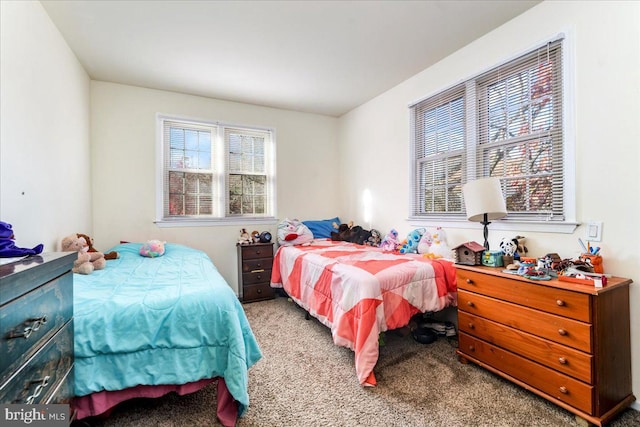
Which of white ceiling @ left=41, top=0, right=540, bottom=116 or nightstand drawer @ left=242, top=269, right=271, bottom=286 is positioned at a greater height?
white ceiling @ left=41, top=0, right=540, bottom=116

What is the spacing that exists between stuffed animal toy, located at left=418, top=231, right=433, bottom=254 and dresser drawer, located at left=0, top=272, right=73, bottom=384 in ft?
8.61

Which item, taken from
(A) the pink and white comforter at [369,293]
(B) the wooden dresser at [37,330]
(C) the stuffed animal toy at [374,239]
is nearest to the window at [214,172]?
(C) the stuffed animal toy at [374,239]

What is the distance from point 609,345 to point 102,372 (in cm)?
257

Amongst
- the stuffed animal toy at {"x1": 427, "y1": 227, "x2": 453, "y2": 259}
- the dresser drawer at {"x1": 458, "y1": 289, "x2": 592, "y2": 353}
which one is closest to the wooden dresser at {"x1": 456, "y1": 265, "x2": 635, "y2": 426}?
the dresser drawer at {"x1": 458, "y1": 289, "x2": 592, "y2": 353}

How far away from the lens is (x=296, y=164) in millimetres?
4309

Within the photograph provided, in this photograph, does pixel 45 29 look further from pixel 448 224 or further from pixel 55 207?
pixel 448 224

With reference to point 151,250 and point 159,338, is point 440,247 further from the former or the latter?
point 151,250

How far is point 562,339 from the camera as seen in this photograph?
156cm

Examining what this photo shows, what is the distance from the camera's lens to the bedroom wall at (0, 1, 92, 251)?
1688 millimetres

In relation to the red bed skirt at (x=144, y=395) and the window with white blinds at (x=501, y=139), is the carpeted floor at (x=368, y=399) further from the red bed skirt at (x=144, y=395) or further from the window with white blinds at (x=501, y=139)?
the window with white blinds at (x=501, y=139)

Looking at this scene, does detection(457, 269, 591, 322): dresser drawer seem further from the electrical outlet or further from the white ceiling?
the white ceiling

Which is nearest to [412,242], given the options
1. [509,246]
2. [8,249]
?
[509,246]

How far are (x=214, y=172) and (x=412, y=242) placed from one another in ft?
8.77

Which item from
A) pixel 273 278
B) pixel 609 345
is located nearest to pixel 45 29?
pixel 273 278
